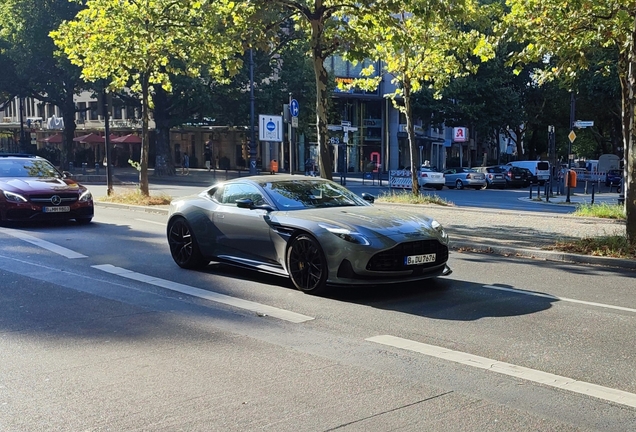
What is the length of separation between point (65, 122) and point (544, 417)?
51.6 metres

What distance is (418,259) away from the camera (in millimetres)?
8148

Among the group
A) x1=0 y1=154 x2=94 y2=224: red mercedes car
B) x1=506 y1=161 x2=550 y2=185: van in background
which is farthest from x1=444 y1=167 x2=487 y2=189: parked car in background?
x1=0 y1=154 x2=94 y2=224: red mercedes car

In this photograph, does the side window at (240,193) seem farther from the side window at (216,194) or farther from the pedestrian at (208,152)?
the pedestrian at (208,152)

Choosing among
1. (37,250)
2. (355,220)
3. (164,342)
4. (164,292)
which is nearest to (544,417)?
(164,342)

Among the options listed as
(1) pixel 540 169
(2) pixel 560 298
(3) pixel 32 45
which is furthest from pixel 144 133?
(1) pixel 540 169

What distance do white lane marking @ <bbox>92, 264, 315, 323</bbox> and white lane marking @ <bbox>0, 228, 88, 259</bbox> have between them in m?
1.34

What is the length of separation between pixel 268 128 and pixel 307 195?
18.4 meters

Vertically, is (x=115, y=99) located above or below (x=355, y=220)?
above

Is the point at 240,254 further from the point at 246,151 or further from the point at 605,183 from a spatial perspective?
the point at 246,151

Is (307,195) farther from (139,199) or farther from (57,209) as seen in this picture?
(139,199)

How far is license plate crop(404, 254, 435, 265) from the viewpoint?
317 inches

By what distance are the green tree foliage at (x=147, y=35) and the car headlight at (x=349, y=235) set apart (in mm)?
9799

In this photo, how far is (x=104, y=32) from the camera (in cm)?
1900

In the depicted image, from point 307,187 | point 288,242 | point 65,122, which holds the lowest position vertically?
point 288,242
